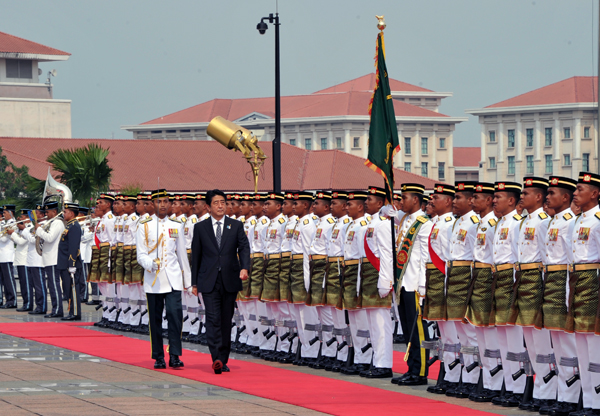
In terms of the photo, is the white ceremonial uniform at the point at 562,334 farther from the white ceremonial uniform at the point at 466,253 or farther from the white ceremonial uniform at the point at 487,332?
the white ceremonial uniform at the point at 466,253

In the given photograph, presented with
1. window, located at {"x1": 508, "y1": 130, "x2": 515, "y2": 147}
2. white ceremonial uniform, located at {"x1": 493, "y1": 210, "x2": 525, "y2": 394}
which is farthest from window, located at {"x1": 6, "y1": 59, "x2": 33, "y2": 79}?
white ceremonial uniform, located at {"x1": 493, "y1": 210, "x2": 525, "y2": 394}

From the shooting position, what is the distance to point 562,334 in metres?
9.15

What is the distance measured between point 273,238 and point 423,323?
3.39m

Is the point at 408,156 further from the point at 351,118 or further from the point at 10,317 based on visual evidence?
the point at 10,317

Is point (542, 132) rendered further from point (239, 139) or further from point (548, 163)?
point (239, 139)

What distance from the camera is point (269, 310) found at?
14414 millimetres

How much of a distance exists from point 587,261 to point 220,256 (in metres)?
4.60

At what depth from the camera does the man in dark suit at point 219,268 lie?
12.0m

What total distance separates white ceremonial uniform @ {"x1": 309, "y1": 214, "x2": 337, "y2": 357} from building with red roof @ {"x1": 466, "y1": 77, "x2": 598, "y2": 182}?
11076 cm

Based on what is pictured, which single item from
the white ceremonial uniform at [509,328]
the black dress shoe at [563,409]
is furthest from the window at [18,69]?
the black dress shoe at [563,409]

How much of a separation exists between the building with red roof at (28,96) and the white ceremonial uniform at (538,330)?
272 feet

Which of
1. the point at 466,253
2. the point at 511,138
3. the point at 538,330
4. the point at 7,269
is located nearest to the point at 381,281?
the point at 466,253

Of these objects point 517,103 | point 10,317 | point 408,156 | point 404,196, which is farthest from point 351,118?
point 404,196

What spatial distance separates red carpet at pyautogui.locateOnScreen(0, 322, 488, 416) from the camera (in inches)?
376
